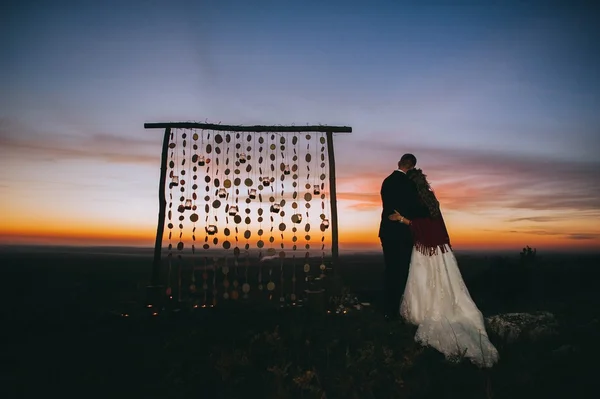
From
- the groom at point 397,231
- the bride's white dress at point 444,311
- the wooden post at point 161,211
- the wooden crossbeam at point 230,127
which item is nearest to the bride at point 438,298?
the bride's white dress at point 444,311

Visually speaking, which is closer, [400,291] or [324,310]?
[400,291]

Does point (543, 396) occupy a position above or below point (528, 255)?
below

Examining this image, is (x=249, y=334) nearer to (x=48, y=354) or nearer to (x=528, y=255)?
(x=48, y=354)

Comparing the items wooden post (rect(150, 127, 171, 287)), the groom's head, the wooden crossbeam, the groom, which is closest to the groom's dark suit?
the groom

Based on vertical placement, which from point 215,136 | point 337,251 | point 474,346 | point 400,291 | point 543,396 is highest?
point 215,136

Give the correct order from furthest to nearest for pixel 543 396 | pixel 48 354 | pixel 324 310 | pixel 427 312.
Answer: pixel 324 310
pixel 427 312
pixel 48 354
pixel 543 396

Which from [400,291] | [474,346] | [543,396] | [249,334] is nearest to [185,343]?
[249,334]

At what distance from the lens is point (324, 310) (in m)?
9.07

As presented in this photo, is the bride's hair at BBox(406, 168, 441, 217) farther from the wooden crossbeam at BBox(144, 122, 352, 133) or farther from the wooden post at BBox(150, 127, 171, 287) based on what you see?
the wooden post at BBox(150, 127, 171, 287)

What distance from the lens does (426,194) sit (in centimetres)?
718

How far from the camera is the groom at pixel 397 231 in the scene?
7.30 metres

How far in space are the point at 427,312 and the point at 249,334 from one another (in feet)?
9.34

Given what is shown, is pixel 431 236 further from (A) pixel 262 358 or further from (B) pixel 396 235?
(A) pixel 262 358

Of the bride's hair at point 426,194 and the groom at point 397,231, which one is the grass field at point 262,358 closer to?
the groom at point 397,231
